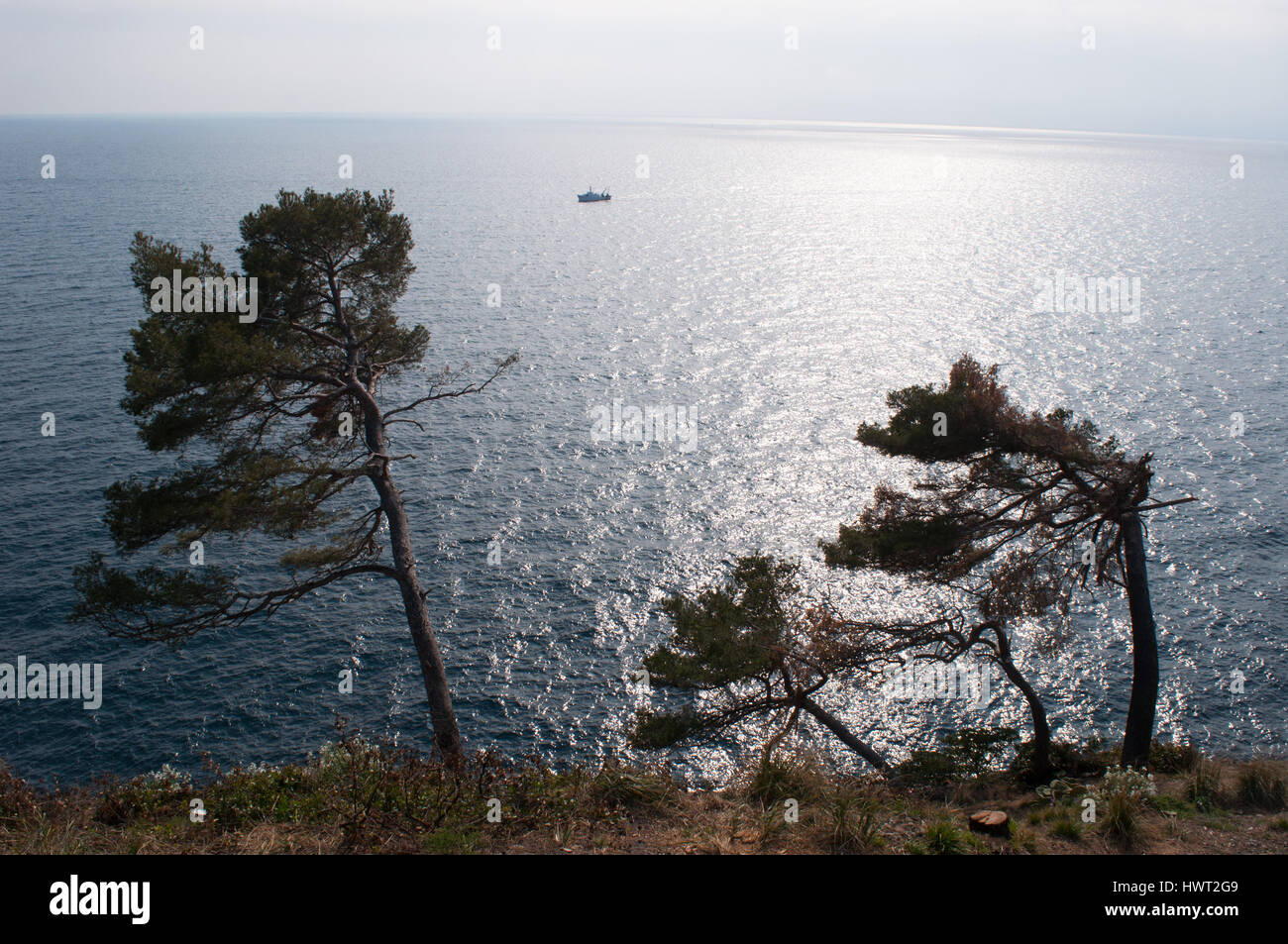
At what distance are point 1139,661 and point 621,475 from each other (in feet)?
116

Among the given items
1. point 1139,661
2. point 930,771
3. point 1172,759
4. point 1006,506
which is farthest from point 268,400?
point 1172,759

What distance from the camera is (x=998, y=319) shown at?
87312 mm

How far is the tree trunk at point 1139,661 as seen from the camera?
20.6 m

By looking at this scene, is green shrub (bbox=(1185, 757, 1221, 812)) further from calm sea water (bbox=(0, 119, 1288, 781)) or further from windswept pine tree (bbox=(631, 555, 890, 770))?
windswept pine tree (bbox=(631, 555, 890, 770))

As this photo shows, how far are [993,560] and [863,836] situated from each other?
37534 mm

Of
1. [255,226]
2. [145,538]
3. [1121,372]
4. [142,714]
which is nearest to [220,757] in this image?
[142,714]

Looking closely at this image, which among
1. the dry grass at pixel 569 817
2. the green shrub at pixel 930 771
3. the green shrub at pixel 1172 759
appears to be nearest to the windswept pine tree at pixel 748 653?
the green shrub at pixel 930 771

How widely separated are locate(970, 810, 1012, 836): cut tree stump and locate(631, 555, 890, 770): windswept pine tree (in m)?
7.50

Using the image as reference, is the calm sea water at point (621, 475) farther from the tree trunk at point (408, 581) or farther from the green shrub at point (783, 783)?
the green shrub at point (783, 783)

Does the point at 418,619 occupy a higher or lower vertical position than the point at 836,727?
higher

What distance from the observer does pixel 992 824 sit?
11.1 meters

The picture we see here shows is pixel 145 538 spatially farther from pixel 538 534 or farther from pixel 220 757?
pixel 538 534

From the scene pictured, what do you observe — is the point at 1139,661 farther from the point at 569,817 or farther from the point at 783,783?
the point at 569,817

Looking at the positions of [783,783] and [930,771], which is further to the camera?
[930,771]
